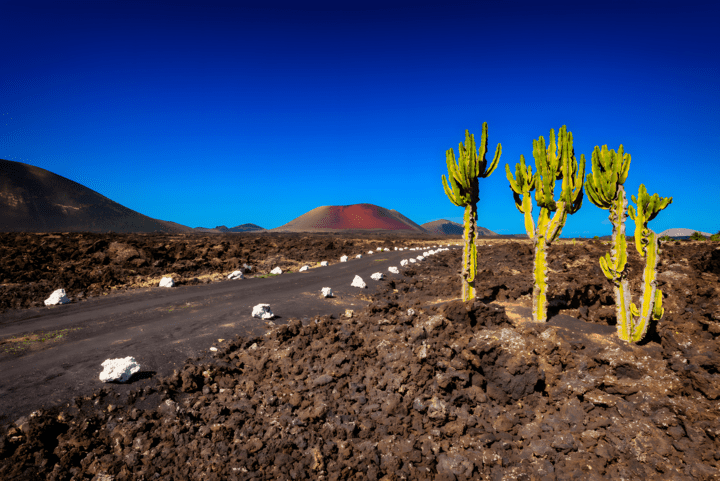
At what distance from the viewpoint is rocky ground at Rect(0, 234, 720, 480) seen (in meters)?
4.08

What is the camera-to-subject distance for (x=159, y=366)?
19.5 feet

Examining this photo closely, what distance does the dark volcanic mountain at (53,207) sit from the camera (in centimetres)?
7056

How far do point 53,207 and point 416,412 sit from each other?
105 metres

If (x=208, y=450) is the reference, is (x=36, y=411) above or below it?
above

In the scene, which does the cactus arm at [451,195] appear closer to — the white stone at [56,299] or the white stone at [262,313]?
the white stone at [262,313]

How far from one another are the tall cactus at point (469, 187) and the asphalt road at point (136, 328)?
356 cm

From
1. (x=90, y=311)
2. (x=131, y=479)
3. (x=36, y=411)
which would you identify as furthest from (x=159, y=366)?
(x=90, y=311)

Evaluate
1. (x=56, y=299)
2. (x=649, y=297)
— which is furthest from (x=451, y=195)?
(x=56, y=299)

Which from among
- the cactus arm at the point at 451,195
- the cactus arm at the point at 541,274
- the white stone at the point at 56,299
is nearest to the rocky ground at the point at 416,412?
the cactus arm at the point at 541,274

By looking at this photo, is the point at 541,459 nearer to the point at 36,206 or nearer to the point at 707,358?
the point at 707,358

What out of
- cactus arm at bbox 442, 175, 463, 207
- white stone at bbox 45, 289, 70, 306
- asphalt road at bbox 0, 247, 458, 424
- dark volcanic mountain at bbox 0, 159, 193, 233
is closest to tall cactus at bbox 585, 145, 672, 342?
cactus arm at bbox 442, 175, 463, 207

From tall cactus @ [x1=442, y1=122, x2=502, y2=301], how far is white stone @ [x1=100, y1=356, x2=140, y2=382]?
8019 mm

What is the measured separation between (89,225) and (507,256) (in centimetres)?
9532

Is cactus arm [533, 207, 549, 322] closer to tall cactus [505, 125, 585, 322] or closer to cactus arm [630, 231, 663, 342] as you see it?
tall cactus [505, 125, 585, 322]
